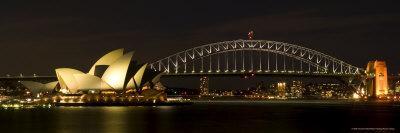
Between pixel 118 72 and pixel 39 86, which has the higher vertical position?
pixel 118 72

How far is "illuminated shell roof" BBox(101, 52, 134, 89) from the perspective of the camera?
95375mm

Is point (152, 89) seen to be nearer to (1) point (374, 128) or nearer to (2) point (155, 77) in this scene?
(2) point (155, 77)

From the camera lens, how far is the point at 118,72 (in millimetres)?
97938

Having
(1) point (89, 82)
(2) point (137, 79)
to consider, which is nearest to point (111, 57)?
(2) point (137, 79)

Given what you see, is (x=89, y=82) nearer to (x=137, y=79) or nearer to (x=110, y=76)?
(x=110, y=76)

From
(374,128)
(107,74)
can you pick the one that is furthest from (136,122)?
(107,74)

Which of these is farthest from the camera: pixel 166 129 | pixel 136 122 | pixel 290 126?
pixel 136 122

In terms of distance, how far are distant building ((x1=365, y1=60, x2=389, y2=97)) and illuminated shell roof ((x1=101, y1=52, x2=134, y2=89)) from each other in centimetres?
4922

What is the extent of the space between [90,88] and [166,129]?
58.6m

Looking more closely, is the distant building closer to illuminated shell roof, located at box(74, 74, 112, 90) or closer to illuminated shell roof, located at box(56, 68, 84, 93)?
illuminated shell roof, located at box(74, 74, 112, 90)

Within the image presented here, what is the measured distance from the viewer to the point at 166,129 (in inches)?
1767

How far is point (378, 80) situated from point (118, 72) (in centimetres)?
5125

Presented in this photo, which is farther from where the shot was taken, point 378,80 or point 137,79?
point 378,80

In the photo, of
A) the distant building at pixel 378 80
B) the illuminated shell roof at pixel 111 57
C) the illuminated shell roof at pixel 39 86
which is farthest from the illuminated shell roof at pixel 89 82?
the distant building at pixel 378 80
